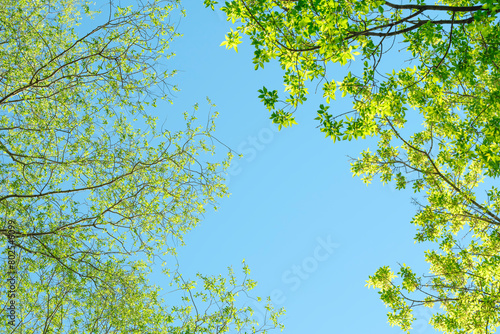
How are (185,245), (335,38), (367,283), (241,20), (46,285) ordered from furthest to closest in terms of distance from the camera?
(367,283), (185,245), (46,285), (241,20), (335,38)

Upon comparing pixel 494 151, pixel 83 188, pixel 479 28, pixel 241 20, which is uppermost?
pixel 83 188

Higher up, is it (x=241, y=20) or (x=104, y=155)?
(x=104, y=155)

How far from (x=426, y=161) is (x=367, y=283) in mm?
4341

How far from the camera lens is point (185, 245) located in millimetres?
11227

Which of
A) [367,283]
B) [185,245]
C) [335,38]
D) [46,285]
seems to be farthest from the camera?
[367,283]

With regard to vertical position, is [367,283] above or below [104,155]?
below

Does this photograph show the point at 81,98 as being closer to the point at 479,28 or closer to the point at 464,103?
the point at 479,28

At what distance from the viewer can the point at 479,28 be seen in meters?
6.23

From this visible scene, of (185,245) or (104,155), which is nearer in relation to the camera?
(104,155)

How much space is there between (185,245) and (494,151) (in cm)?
810

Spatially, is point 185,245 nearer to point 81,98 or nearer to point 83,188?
point 83,188

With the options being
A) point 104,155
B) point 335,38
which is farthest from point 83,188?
point 335,38

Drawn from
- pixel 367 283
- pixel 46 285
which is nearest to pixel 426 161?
pixel 367 283

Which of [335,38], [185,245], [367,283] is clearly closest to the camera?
[335,38]
